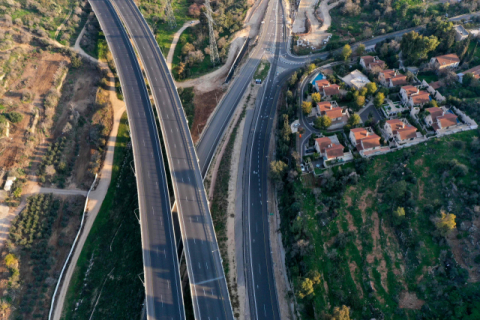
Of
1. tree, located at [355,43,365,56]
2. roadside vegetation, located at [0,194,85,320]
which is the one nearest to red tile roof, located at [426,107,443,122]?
tree, located at [355,43,365,56]

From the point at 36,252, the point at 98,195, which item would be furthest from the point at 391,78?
the point at 36,252

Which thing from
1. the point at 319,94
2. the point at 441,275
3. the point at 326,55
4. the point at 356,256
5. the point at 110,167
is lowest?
the point at 441,275

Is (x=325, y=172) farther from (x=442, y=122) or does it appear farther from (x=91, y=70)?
(x=91, y=70)

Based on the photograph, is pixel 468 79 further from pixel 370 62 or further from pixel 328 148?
pixel 328 148

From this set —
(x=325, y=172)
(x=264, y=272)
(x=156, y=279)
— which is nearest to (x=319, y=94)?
(x=325, y=172)

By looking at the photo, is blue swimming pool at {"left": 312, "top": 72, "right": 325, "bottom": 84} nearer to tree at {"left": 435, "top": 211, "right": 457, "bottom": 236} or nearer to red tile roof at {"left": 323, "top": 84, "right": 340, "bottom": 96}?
red tile roof at {"left": 323, "top": 84, "right": 340, "bottom": 96}
